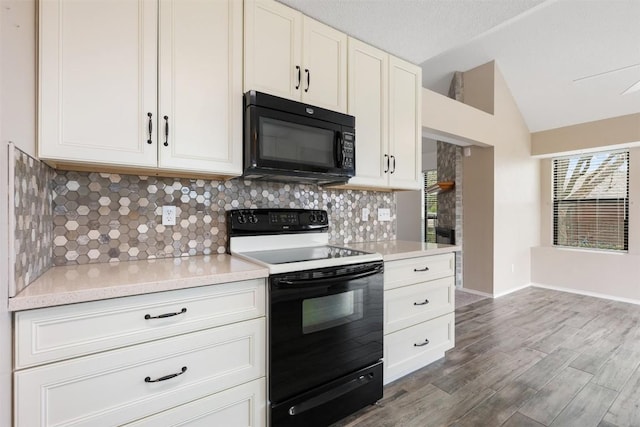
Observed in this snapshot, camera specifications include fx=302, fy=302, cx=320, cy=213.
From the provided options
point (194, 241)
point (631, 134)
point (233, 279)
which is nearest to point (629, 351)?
point (631, 134)

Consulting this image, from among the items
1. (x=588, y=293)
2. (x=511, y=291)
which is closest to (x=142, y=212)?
(x=511, y=291)

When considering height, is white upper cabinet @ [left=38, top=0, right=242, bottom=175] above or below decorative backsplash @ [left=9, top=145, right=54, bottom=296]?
above

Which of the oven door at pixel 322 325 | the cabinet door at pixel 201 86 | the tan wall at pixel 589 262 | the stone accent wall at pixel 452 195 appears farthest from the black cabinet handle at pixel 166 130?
the tan wall at pixel 589 262

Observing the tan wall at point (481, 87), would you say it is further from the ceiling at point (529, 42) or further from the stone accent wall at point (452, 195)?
the stone accent wall at point (452, 195)

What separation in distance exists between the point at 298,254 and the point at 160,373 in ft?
2.96

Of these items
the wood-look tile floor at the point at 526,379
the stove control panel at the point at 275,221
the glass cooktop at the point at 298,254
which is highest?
A: the stove control panel at the point at 275,221

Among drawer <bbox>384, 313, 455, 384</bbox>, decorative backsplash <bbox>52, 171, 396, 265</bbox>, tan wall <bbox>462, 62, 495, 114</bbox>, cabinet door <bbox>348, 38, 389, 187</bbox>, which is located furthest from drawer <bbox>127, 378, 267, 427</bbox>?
tan wall <bbox>462, 62, 495, 114</bbox>

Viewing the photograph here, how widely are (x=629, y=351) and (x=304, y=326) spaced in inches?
123

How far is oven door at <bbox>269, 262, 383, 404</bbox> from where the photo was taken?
1450mm

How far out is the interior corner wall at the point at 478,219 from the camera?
14.2 feet

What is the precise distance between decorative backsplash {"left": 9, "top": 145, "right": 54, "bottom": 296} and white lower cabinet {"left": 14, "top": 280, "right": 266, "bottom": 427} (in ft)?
0.66

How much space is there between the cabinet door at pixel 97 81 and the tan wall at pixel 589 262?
5.80 metres

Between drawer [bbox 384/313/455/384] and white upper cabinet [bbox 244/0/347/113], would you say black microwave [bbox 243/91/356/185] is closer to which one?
white upper cabinet [bbox 244/0/347/113]

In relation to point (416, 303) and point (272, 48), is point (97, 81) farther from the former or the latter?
point (416, 303)
